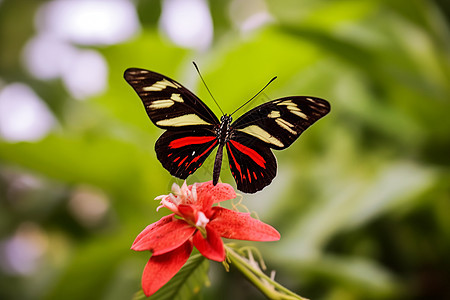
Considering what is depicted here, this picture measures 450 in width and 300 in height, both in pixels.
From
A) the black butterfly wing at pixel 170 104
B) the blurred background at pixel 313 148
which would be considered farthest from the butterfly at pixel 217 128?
the blurred background at pixel 313 148

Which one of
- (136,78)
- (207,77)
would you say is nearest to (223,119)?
(136,78)

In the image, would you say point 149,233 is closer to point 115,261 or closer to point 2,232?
point 115,261

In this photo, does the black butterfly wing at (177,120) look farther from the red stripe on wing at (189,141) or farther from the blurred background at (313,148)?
the blurred background at (313,148)

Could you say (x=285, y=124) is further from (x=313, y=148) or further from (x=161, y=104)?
(x=313, y=148)

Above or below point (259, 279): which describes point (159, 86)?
above

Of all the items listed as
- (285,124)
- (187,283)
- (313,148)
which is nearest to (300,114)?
(285,124)

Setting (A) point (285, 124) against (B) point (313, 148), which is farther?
(B) point (313, 148)

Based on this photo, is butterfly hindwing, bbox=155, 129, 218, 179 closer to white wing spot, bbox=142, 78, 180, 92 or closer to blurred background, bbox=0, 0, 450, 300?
white wing spot, bbox=142, 78, 180, 92

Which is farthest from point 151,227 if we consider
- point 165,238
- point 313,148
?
point 313,148
